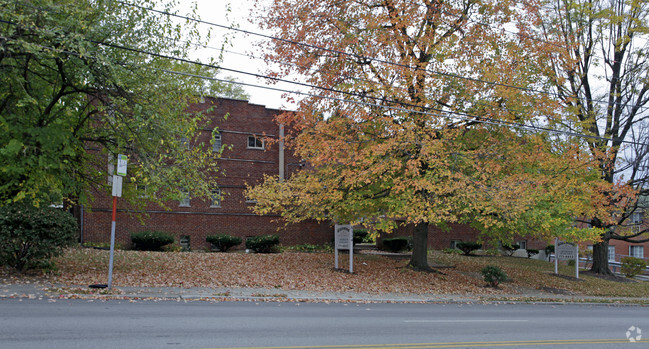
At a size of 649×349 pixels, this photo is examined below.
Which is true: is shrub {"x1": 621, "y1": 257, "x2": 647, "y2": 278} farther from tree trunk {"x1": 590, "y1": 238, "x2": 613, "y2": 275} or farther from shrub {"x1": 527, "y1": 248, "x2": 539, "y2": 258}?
shrub {"x1": 527, "y1": 248, "x2": 539, "y2": 258}

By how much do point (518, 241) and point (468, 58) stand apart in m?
23.9

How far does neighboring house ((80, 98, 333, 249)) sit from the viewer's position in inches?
1039

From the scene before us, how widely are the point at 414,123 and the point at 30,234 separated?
11.8m

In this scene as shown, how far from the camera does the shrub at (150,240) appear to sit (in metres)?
23.3

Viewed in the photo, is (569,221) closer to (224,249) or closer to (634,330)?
(634,330)

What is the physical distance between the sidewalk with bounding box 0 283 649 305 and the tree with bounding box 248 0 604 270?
2570 millimetres

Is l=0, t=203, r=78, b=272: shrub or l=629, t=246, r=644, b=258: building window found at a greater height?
l=0, t=203, r=78, b=272: shrub

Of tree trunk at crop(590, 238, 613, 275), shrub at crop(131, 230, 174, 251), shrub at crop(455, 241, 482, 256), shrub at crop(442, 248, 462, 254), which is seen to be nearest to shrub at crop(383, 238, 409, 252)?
shrub at crop(442, 248, 462, 254)

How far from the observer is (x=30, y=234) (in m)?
12.9

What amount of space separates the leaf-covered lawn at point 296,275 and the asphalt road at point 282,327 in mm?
3266

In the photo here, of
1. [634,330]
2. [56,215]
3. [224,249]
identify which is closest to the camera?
[634,330]

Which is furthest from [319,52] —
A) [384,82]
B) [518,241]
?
[518,241]

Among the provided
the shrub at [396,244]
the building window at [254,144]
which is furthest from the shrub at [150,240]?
the shrub at [396,244]

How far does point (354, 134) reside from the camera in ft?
56.4
